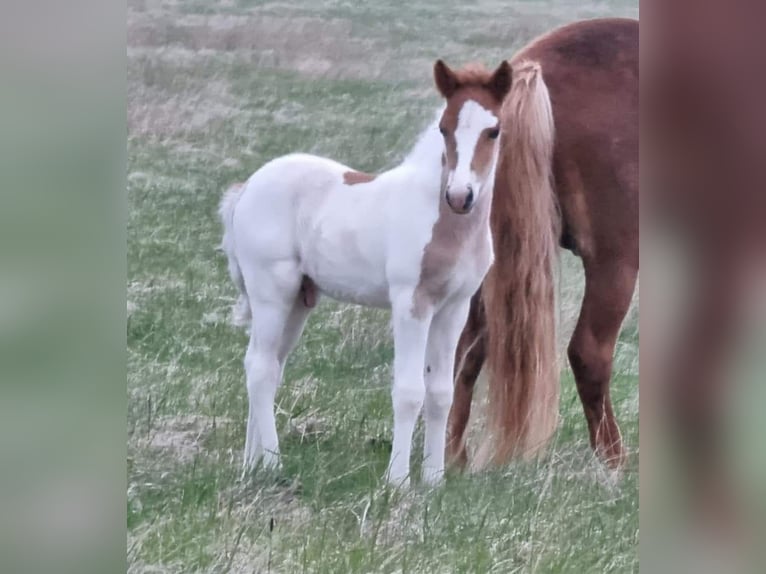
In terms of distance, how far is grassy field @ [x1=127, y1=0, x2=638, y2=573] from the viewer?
6.88ft

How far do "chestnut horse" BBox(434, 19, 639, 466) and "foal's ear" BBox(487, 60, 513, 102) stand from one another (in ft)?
0.43

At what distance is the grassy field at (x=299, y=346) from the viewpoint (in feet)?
6.88

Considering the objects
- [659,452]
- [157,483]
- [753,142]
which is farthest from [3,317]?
[753,142]

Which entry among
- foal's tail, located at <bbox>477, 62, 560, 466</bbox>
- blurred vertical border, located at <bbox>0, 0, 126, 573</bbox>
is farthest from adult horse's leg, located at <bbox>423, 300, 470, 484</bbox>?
blurred vertical border, located at <bbox>0, 0, 126, 573</bbox>

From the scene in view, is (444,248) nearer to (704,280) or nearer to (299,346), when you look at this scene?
(299,346)

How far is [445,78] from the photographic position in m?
2.07

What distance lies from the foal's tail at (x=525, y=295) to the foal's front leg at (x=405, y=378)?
19 centimetres

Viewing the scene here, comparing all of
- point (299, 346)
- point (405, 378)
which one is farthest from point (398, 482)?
point (299, 346)

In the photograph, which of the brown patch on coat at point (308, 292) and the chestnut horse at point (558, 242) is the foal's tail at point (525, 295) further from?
the brown patch on coat at point (308, 292)

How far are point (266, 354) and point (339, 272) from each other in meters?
0.25

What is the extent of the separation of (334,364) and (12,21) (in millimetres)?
971

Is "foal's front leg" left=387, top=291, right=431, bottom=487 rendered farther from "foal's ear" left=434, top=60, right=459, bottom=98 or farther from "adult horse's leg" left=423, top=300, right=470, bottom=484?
"foal's ear" left=434, top=60, right=459, bottom=98

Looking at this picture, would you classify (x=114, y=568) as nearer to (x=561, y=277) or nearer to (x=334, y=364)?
(x=334, y=364)

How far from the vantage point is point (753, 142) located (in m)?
1.98
